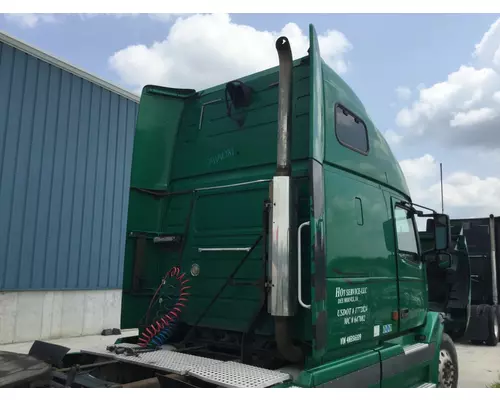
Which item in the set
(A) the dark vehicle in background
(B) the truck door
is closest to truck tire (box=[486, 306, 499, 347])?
(A) the dark vehicle in background

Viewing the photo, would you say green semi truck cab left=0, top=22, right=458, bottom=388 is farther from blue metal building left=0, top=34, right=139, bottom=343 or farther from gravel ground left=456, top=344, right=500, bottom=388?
blue metal building left=0, top=34, right=139, bottom=343

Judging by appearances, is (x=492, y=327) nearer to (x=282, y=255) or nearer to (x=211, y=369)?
(x=282, y=255)

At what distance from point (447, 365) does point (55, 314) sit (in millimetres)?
7707

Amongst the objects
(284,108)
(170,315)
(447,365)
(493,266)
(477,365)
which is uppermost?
(284,108)

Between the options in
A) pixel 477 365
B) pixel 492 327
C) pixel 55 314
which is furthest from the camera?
pixel 492 327

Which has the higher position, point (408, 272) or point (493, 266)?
point (493, 266)

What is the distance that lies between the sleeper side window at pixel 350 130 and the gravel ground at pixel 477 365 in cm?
425

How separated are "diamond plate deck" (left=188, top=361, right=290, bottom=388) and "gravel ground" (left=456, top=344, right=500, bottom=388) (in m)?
4.55

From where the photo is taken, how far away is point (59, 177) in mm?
9859

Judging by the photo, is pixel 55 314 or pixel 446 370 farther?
pixel 55 314

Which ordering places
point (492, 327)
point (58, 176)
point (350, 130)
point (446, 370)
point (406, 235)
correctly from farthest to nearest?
point (492, 327) → point (58, 176) → point (446, 370) → point (406, 235) → point (350, 130)

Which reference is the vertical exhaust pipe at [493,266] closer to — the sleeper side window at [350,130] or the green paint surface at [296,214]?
the green paint surface at [296,214]

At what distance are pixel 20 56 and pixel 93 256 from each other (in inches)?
175

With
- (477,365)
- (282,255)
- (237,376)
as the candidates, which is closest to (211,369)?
(237,376)
